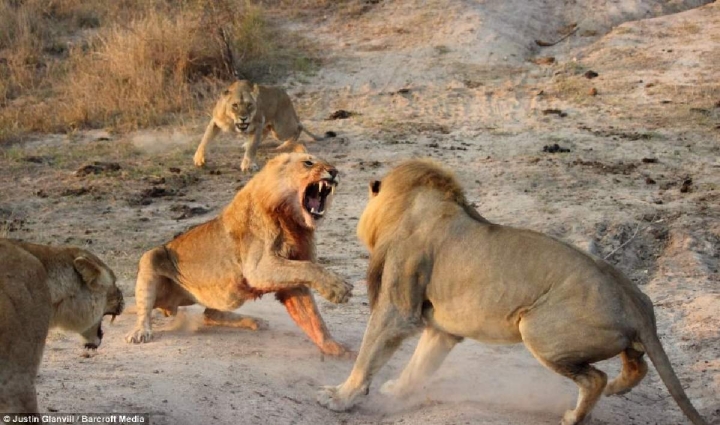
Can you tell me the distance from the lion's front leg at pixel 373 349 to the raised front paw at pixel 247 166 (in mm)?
5257

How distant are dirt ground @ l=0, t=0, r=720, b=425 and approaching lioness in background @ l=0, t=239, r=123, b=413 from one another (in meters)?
0.45

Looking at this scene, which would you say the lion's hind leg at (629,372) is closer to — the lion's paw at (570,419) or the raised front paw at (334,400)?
the lion's paw at (570,419)

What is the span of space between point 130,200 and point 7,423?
5.66 metres

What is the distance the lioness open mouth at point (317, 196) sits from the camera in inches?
231

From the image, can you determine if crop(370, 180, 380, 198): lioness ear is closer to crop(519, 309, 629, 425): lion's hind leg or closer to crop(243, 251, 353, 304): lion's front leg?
crop(243, 251, 353, 304): lion's front leg

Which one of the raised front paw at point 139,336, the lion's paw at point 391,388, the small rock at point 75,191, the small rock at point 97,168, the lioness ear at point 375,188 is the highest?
the lioness ear at point 375,188

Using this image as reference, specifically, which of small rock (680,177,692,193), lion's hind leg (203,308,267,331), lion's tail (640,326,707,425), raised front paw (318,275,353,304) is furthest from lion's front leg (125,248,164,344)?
small rock (680,177,692,193)

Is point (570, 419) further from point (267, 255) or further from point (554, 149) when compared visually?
point (554, 149)

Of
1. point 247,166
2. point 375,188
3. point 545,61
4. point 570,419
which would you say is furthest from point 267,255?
point 545,61

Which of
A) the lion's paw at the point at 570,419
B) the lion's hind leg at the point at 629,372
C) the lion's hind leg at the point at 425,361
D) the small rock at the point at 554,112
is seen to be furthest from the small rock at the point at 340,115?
the lion's paw at the point at 570,419

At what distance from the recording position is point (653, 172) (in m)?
9.82

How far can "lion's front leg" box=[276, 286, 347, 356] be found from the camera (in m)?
5.92

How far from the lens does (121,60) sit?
480 inches

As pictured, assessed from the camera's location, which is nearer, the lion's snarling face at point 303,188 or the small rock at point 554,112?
Result: the lion's snarling face at point 303,188
